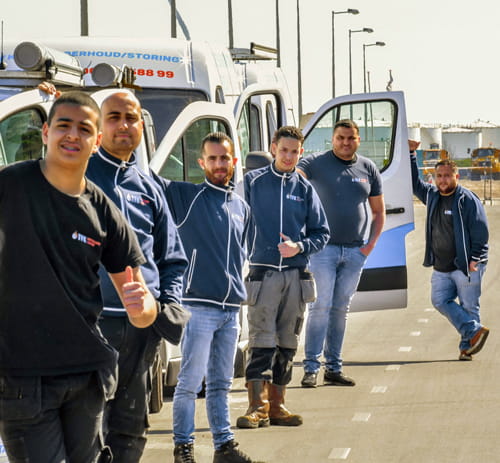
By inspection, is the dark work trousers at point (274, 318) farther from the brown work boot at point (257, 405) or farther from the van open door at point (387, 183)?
the van open door at point (387, 183)

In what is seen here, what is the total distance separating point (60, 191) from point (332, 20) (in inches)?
1808

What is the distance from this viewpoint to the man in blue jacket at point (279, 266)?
691 centimetres

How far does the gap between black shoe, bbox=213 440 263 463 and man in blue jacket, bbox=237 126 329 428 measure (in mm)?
1128

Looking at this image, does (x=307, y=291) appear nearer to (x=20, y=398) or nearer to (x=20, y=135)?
(x=20, y=135)

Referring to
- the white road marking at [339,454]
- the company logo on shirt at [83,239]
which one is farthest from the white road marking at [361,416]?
the company logo on shirt at [83,239]

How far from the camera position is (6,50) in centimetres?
881

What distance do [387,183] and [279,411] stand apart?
3162 mm

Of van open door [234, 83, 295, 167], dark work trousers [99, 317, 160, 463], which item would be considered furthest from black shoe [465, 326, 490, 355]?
dark work trousers [99, 317, 160, 463]

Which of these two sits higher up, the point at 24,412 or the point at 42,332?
the point at 42,332

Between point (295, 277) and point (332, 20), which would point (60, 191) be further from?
point (332, 20)

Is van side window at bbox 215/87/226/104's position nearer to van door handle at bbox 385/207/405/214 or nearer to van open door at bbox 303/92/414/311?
van open door at bbox 303/92/414/311

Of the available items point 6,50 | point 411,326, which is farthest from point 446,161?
point 6,50

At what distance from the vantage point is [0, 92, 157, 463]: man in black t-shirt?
3469 mm

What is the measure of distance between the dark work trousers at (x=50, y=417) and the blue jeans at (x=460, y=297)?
613 cm
